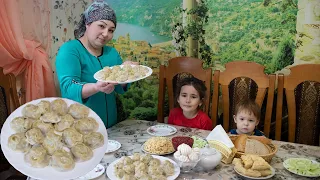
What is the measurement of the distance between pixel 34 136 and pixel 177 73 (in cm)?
152

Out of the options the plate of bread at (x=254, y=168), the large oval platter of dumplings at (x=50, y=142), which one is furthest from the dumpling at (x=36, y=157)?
the plate of bread at (x=254, y=168)

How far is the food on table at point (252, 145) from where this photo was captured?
1.46 metres

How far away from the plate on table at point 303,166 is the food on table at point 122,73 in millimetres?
798

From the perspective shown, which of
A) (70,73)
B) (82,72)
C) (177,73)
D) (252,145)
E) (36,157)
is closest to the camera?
(36,157)

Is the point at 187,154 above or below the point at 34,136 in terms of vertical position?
below

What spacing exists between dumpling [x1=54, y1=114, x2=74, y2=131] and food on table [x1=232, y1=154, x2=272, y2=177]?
692 mm

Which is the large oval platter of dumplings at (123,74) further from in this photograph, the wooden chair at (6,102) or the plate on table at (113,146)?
the wooden chair at (6,102)

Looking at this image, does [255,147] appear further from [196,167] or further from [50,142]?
[50,142]

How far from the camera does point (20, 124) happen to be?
1.07 meters

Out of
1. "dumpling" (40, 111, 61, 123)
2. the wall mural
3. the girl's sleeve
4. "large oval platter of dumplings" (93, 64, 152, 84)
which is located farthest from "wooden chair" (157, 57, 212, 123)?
"dumpling" (40, 111, 61, 123)

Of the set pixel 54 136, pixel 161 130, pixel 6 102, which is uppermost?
pixel 54 136

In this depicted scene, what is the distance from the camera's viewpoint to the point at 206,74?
2355mm

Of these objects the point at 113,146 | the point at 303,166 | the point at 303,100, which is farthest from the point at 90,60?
the point at 303,100

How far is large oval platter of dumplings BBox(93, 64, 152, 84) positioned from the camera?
5.32ft
